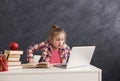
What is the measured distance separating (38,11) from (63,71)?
1993 millimetres

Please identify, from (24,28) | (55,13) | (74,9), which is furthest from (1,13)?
(74,9)

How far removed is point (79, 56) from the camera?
265 centimetres

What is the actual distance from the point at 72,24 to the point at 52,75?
2.04m

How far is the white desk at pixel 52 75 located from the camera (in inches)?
95.7

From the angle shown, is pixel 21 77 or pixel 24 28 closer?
pixel 21 77

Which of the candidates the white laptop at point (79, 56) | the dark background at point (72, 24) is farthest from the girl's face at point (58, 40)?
the dark background at point (72, 24)

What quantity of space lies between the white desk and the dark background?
69.1 inches

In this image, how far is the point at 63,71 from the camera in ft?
8.27

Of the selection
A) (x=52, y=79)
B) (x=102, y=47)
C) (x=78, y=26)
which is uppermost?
(x=78, y=26)

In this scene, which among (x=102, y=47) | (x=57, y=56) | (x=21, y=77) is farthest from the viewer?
(x=102, y=47)

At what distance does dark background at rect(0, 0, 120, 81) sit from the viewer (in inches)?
169

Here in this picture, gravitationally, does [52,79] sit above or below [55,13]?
below

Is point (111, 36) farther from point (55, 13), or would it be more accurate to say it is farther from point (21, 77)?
point (21, 77)

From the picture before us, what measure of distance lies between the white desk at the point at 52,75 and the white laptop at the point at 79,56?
0.07 m
